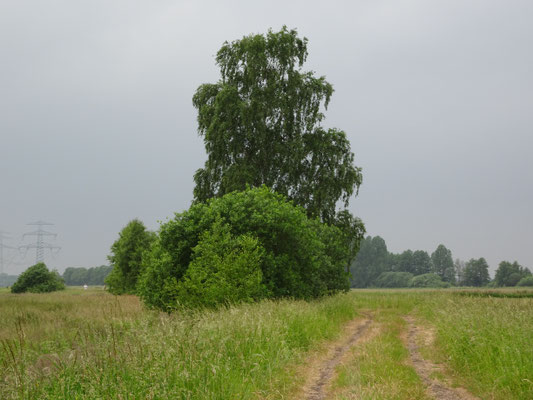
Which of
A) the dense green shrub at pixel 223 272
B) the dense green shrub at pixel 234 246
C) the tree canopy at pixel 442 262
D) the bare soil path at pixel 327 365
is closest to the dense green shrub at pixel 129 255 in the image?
the dense green shrub at pixel 234 246

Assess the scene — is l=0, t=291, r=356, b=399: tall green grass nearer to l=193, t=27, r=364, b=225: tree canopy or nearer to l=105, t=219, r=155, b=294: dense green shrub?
l=193, t=27, r=364, b=225: tree canopy

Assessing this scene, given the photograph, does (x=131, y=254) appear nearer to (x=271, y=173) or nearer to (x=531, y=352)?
(x=271, y=173)

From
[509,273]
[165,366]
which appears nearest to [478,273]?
[509,273]

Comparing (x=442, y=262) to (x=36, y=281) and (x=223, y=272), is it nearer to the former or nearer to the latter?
(x=36, y=281)

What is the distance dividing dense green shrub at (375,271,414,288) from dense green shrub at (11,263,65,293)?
88.6 meters

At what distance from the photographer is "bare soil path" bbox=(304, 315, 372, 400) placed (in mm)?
7391

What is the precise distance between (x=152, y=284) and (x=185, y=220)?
2.82 metres

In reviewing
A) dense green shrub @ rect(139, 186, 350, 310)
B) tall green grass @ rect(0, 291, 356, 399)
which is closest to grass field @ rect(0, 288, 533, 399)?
tall green grass @ rect(0, 291, 356, 399)

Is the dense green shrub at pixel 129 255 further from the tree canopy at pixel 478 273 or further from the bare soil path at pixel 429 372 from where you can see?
the tree canopy at pixel 478 273

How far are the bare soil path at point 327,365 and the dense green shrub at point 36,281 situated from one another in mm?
42885

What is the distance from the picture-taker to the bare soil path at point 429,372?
718cm

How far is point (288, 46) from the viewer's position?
28.9 metres

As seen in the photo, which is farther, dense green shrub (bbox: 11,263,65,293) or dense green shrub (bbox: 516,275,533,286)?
dense green shrub (bbox: 516,275,533,286)

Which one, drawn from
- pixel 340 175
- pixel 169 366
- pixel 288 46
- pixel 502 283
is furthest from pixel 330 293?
pixel 502 283
